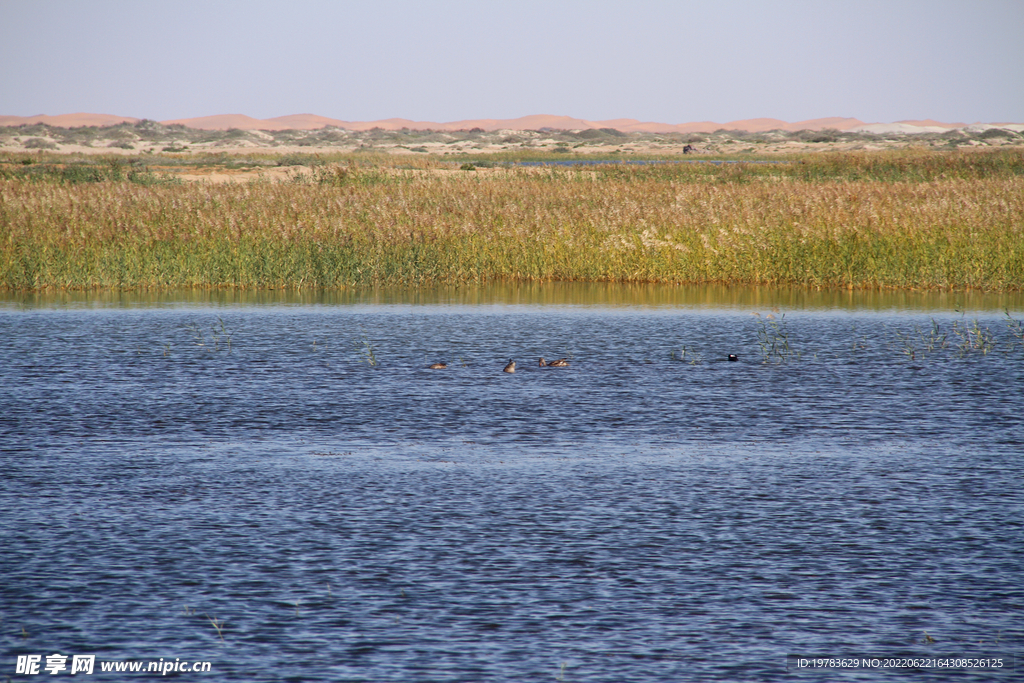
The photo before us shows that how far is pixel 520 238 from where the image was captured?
27281 millimetres

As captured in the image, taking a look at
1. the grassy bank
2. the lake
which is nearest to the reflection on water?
the grassy bank

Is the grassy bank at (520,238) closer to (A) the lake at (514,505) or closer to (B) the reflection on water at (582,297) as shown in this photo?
(B) the reflection on water at (582,297)

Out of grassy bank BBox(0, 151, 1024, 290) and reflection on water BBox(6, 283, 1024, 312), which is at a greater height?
grassy bank BBox(0, 151, 1024, 290)

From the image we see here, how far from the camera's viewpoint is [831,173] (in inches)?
1847

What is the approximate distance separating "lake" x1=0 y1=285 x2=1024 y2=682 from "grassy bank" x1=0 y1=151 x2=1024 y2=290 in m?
7.27

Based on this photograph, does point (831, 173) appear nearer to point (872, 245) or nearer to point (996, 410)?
point (872, 245)

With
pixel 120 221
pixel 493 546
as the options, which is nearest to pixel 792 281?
pixel 120 221

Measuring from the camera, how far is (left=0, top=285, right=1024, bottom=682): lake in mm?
6207

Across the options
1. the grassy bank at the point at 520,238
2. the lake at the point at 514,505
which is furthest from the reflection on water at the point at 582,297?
the lake at the point at 514,505

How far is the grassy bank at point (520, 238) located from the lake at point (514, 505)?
23.9 feet

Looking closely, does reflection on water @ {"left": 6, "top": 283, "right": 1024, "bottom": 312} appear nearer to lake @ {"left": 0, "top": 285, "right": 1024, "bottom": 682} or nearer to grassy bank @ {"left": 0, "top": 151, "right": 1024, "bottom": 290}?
grassy bank @ {"left": 0, "top": 151, "right": 1024, "bottom": 290}

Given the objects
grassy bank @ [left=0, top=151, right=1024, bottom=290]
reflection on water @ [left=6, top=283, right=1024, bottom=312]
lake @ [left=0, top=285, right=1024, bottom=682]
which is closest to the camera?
lake @ [left=0, top=285, right=1024, bottom=682]

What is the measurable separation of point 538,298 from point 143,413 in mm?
12235

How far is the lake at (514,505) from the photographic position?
6207 millimetres
